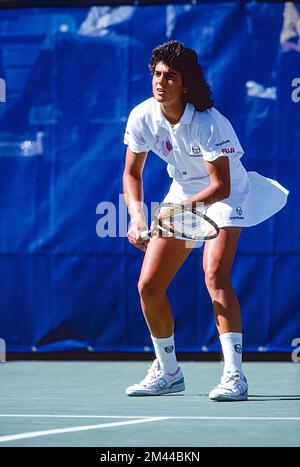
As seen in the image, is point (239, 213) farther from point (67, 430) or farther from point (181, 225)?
point (67, 430)

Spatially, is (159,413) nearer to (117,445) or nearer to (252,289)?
(117,445)

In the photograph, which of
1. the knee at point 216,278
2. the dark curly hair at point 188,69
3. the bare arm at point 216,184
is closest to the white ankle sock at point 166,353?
the knee at point 216,278

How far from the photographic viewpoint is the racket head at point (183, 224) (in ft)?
19.6

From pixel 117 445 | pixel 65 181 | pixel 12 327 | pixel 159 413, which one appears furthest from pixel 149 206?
pixel 117 445

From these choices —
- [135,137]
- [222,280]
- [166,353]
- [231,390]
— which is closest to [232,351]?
[231,390]

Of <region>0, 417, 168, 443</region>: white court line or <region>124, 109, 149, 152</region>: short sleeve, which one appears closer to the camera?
<region>0, 417, 168, 443</region>: white court line

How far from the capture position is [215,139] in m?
5.94

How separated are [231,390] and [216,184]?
3.15 ft

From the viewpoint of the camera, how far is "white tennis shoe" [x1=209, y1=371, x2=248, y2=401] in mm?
5902

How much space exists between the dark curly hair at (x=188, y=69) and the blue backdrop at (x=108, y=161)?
7.64 ft

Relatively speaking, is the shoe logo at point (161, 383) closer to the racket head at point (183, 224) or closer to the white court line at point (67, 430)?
the racket head at point (183, 224)

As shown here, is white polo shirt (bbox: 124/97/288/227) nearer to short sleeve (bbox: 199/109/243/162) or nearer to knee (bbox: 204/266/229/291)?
short sleeve (bbox: 199/109/243/162)

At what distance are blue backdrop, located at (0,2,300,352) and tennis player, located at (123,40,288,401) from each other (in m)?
2.07

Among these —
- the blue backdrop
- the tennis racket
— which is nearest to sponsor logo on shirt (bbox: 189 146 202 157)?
the tennis racket
